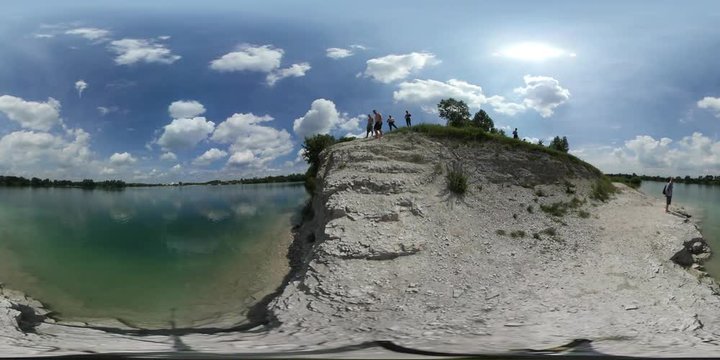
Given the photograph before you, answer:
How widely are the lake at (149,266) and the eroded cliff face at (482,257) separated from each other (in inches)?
116

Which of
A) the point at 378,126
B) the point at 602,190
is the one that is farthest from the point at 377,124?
the point at 602,190

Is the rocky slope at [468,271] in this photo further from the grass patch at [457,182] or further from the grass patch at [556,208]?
the grass patch at [457,182]

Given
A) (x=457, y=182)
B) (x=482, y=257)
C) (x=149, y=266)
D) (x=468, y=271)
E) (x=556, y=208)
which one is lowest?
(x=149, y=266)

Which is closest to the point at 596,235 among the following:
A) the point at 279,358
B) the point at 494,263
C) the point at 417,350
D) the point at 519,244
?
the point at 519,244

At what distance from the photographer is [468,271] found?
48.3 ft

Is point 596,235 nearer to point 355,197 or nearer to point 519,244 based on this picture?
point 519,244

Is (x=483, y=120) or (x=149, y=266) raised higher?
(x=483, y=120)

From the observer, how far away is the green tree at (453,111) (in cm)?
3203

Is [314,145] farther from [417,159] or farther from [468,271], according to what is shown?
[468,271]

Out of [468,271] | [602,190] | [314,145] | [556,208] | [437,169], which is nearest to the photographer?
[468,271]

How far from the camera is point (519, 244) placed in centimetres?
1683

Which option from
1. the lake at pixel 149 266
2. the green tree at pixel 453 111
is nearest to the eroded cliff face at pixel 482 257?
the lake at pixel 149 266

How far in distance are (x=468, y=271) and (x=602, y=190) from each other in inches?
510

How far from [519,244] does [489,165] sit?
19.5ft
